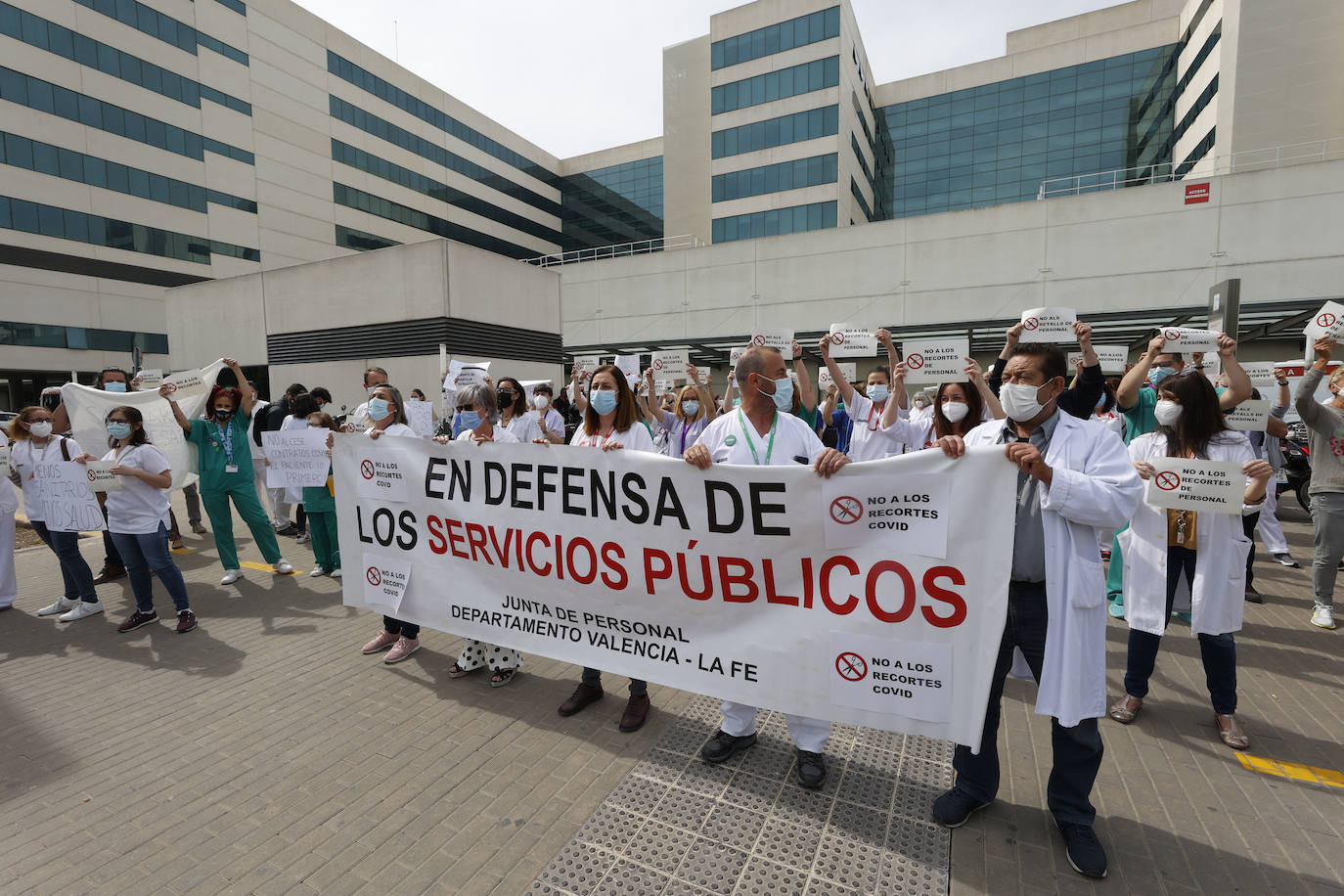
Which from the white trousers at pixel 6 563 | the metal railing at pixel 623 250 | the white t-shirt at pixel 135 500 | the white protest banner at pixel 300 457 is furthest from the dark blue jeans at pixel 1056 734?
the metal railing at pixel 623 250

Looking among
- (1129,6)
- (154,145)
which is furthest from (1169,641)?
(1129,6)

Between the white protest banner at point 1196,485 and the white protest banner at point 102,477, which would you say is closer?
the white protest banner at point 1196,485

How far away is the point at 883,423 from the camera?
18.3 feet

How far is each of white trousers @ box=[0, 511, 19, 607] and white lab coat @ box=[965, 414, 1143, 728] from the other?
8.79 m

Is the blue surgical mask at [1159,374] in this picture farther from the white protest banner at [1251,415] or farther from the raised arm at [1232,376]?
the raised arm at [1232,376]

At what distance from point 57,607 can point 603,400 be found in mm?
6260

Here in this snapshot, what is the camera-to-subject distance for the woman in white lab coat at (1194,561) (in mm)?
3557

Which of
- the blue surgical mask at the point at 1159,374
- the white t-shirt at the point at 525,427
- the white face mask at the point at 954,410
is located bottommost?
the white t-shirt at the point at 525,427

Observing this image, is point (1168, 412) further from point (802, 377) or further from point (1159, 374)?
point (802, 377)

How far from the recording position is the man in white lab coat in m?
2.49

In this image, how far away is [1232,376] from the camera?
4098mm

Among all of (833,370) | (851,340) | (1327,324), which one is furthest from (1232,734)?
(851,340)

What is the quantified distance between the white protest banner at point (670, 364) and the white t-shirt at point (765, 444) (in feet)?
15.9

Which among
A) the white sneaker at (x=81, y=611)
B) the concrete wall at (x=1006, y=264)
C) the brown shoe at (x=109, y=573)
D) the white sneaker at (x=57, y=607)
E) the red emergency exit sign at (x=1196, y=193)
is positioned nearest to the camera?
the white sneaker at (x=81, y=611)
